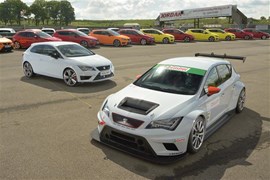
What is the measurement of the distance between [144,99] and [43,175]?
1991mm

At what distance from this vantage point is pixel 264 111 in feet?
23.6

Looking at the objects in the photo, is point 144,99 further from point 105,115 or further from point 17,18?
point 17,18

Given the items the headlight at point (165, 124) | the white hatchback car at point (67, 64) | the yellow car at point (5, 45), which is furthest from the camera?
the yellow car at point (5, 45)

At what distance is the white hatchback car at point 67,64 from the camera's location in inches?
361

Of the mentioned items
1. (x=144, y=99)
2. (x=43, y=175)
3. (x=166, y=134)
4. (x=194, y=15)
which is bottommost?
(x=43, y=175)

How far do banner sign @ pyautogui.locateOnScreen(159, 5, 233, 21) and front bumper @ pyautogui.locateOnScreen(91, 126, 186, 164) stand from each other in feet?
168

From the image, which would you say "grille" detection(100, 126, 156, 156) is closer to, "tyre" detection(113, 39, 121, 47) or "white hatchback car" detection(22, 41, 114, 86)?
"white hatchback car" detection(22, 41, 114, 86)

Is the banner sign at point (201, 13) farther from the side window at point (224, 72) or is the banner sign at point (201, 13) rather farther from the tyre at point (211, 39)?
the side window at point (224, 72)

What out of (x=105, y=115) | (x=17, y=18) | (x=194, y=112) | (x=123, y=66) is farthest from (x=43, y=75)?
(x=17, y=18)

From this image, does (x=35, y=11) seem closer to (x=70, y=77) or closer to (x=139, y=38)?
(x=139, y=38)

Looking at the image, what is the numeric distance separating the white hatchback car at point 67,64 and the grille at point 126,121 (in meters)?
4.86

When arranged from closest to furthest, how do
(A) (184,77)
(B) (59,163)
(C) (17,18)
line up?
(B) (59,163) < (A) (184,77) < (C) (17,18)

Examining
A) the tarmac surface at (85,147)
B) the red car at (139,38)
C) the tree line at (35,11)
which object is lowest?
the tarmac surface at (85,147)

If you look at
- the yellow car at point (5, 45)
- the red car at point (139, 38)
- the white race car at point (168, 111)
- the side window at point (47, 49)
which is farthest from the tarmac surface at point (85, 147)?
the red car at point (139, 38)
